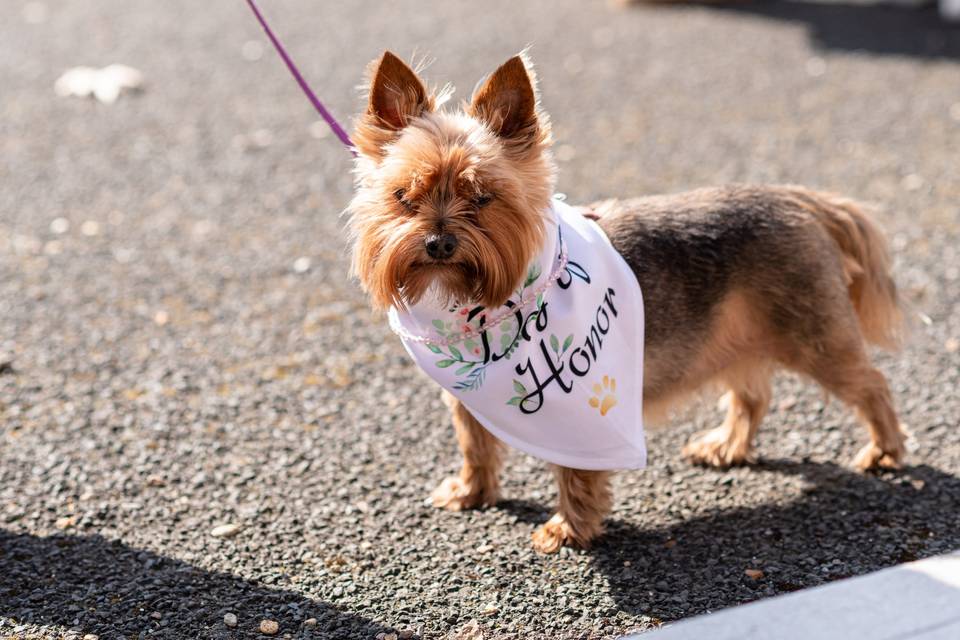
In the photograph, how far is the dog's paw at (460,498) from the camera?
468cm

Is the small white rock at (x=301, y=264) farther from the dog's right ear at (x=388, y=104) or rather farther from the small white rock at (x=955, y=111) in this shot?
the small white rock at (x=955, y=111)

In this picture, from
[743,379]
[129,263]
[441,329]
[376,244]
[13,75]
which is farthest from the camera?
[13,75]

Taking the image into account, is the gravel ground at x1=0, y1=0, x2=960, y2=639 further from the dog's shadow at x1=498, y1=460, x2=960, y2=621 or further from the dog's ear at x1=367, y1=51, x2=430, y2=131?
the dog's ear at x1=367, y1=51, x2=430, y2=131

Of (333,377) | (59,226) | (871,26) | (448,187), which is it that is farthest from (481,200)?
(871,26)

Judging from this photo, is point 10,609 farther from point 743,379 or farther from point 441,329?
point 743,379

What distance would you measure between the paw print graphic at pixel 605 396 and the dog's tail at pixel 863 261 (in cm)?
138

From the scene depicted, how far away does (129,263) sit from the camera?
7258mm

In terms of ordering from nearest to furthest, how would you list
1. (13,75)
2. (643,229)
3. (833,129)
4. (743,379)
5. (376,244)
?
(376,244)
(643,229)
(743,379)
(833,129)
(13,75)

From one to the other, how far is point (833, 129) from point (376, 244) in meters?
6.78

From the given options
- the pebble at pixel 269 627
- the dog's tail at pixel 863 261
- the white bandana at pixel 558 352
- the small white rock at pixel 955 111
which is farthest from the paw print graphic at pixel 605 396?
the small white rock at pixel 955 111

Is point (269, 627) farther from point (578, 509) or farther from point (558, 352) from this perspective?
point (558, 352)

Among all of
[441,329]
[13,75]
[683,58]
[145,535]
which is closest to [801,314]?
[441,329]

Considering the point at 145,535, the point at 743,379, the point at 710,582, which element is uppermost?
the point at 743,379

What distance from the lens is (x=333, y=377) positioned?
5.84 m
